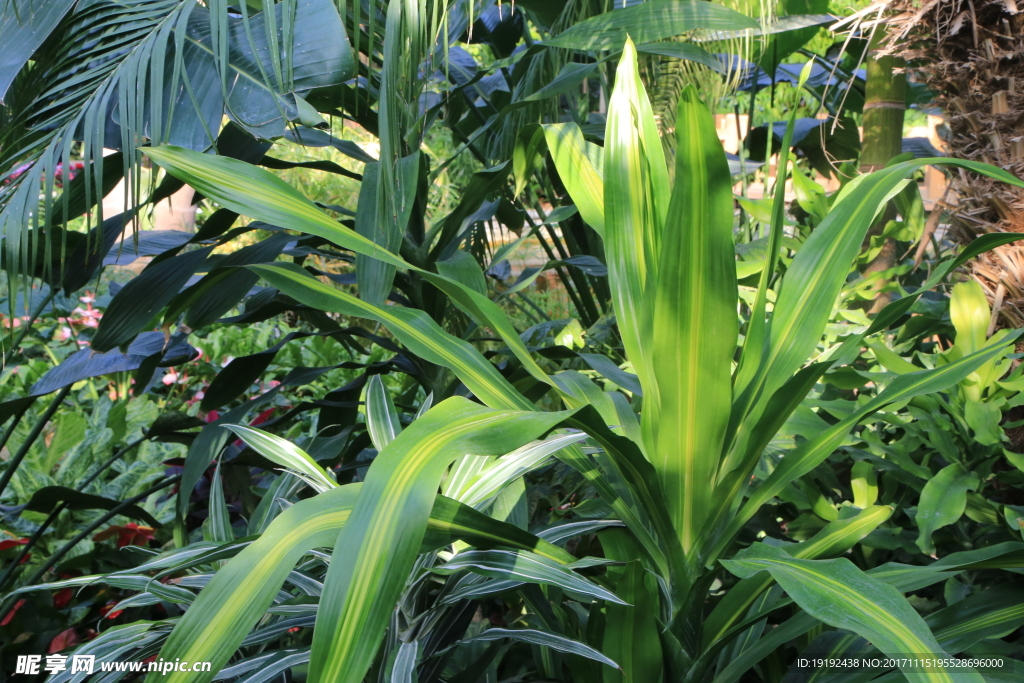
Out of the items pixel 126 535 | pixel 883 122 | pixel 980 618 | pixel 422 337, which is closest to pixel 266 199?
pixel 422 337

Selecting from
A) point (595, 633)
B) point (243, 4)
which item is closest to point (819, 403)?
point (595, 633)

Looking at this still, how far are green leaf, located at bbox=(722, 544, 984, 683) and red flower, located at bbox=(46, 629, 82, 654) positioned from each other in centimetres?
109

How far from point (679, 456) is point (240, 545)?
0.40 metres

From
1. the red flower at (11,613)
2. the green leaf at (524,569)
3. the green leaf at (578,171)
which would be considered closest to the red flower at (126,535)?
the red flower at (11,613)

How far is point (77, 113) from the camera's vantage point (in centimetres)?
87

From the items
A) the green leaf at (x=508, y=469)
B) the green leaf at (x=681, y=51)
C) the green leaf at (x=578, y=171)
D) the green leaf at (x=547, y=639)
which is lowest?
the green leaf at (x=547, y=639)

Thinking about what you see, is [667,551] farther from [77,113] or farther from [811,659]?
[77,113]

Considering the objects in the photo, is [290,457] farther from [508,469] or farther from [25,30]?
[25,30]

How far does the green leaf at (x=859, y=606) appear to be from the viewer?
0.48 metres

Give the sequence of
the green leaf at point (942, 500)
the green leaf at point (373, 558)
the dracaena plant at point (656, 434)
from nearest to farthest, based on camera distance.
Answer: the green leaf at point (373, 558) < the dracaena plant at point (656, 434) < the green leaf at point (942, 500)

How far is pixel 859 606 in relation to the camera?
507 millimetres

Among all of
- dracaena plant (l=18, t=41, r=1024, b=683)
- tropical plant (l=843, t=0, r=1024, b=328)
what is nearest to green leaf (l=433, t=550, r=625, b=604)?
dracaena plant (l=18, t=41, r=1024, b=683)

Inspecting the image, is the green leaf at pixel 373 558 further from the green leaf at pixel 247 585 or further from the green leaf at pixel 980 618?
the green leaf at pixel 980 618

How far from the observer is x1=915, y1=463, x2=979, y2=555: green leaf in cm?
77
